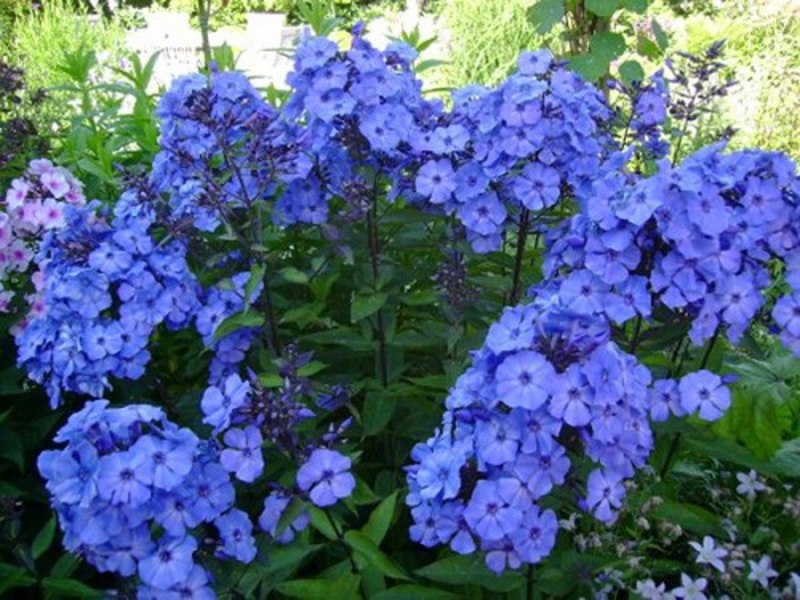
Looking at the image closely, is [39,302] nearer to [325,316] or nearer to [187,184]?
[187,184]

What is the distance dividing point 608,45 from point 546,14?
0.96 feet

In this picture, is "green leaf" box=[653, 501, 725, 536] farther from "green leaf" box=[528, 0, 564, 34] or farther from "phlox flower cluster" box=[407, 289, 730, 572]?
"green leaf" box=[528, 0, 564, 34]

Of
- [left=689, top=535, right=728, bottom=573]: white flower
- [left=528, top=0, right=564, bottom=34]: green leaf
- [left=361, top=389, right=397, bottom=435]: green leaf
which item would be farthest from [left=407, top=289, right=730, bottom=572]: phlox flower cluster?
[left=528, top=0, right=564, bottom=34]: green leaf

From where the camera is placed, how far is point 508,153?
1.91m

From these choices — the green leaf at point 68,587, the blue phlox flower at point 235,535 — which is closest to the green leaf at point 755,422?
the blue phlox flower at point 235,535

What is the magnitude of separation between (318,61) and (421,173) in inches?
12.2

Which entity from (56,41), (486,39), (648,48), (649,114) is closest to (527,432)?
(649,114)

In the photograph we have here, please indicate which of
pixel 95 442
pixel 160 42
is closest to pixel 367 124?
pixel 95 442

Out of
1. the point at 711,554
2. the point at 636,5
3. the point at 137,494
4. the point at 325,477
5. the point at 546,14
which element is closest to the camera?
the point at 137,494

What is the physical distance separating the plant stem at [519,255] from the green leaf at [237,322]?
0.61 meters

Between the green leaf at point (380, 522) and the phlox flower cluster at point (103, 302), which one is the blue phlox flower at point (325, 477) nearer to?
the green leaf at point (380, 522)

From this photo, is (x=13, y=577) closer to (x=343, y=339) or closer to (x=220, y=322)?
(x=220, y=322)

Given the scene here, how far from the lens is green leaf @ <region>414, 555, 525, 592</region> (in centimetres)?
159

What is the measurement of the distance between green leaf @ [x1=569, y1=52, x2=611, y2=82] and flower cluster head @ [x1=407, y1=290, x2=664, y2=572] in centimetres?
249
